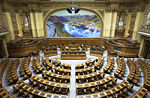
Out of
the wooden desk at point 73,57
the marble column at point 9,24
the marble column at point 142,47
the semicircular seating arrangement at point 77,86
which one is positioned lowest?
the semicircular seating arrangement at point 77,86

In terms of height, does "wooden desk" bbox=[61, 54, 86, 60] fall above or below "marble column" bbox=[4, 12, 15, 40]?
below

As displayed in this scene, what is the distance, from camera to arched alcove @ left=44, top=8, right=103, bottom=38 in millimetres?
16797

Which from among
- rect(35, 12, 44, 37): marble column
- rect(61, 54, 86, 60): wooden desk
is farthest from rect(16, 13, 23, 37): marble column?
rect(61, 54, 86, 60): wooden desk

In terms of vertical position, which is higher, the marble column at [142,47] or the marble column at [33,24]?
the marble column at [33,24]

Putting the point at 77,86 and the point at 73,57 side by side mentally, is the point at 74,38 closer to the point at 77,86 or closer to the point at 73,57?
the point at 73,57

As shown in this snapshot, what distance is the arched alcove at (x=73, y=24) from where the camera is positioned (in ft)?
55.1

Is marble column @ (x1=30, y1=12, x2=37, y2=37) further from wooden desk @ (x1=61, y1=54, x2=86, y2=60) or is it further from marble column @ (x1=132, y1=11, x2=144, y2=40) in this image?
marble column @ (x1=132, y1=11, x2=144, y2=40)

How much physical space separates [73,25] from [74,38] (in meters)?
2.43

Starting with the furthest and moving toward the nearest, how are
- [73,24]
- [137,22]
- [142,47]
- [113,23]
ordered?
1. [73,24]
2. [113,23]
3. [137,22]
4. [142,47]

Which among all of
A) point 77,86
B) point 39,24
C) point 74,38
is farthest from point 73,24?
point 77,86

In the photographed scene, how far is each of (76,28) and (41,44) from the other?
274 inches

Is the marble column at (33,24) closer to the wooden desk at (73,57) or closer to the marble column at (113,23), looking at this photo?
the wooden desk at (73,57)

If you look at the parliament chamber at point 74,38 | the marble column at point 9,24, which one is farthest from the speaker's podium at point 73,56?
the marble column at point 9,24

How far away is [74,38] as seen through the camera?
18.2m
